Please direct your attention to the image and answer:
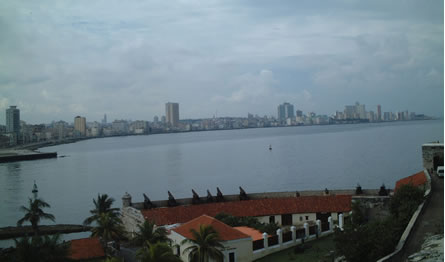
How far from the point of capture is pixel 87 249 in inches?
815

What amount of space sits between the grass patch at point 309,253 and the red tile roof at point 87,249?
8236 mm

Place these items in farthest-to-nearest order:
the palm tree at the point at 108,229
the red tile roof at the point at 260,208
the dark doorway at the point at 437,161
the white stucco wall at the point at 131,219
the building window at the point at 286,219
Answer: the dark doorway at the point at 437,161, the building window at the point at 286,219, the red tile roof at the point at 260,208, the white stucco wall at the point at 131,219, the palm tree at the point at 108,229

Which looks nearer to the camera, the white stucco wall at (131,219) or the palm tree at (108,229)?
the palm tree at (108,229)

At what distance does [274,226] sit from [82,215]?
24118 millimetres

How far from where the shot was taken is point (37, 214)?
26.2m

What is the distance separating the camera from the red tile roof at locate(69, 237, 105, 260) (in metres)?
20.2

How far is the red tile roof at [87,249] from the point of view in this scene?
795 inches

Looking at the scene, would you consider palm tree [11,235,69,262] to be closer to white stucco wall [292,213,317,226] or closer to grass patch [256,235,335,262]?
grass patch [256,235,335,262]

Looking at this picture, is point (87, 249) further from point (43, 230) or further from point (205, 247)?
point (43, 230)

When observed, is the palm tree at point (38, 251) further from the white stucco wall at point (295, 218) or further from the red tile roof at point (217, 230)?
the white stucco wall at point (295, 218)

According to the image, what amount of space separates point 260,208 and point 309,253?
641 cm

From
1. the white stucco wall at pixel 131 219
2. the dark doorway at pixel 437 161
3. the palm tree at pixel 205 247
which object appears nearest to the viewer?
the palm tree at pixel 205 247

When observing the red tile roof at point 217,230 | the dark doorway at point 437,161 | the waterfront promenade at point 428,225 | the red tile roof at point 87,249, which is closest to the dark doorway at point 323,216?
the waterfront promenade at point 428,225

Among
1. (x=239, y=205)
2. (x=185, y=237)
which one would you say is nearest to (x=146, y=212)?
(x=239, y=205)
